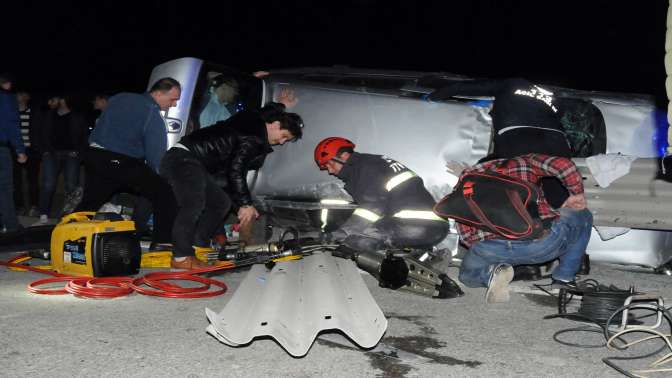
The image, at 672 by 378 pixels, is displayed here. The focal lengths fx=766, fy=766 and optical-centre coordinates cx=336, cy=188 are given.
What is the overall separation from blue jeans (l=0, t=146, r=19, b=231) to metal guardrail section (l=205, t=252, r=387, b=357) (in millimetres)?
3893

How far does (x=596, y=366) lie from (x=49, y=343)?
2541 mm

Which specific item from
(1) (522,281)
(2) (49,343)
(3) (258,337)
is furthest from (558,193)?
(2) (49,343)

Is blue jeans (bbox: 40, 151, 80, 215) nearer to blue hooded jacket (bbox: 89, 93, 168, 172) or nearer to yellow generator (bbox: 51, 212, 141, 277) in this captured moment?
blue hooded jacket (bbox: 89, 93, 168, 172)

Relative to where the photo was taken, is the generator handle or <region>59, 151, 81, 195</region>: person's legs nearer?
the generator handle

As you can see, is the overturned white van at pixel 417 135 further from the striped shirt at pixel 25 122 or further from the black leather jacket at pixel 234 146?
the striped shirt at pixel 25 122

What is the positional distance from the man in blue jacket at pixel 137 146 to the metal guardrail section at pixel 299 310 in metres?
1.25

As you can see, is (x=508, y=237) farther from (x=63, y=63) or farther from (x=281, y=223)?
(x=63, y=63)

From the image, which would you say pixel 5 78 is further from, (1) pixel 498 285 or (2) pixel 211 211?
(1) pixel 498 285

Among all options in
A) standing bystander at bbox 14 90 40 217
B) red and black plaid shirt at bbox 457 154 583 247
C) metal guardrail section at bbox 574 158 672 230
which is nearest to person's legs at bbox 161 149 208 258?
red and black plaid shirt at bbox 457 154 583 247

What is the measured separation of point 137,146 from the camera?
601cm

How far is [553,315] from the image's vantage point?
437cm

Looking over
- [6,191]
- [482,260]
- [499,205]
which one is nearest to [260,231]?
[482,260]

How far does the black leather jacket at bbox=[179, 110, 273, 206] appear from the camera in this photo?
5.94 metres

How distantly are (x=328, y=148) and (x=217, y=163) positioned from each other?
2.94ft
